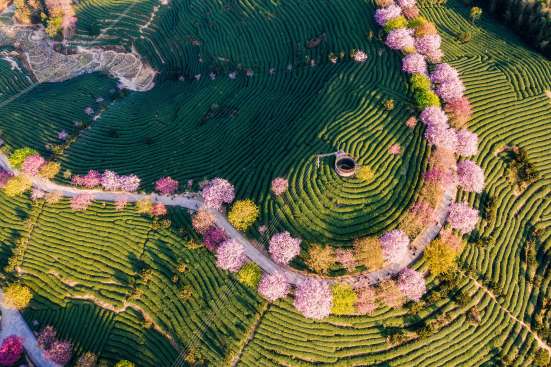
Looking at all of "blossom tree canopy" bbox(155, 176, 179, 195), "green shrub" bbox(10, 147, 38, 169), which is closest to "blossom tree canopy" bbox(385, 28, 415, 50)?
"blossom tree canopy" bbox(155, 176, 179, 195)

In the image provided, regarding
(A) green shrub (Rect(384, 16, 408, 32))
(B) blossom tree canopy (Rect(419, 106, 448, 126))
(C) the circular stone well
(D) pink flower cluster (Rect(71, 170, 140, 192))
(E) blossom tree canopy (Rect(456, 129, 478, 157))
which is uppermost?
(A) green shrub (Rect(384, 16, 408, 32))

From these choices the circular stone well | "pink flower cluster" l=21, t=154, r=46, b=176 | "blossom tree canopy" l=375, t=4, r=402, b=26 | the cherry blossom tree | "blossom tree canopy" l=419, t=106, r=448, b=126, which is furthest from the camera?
"blossom tree canopy" l=375, t=4, r=402, b=26

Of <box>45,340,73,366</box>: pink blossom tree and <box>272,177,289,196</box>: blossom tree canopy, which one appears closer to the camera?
<box>45,340,73,366</box>: pink blossom tree

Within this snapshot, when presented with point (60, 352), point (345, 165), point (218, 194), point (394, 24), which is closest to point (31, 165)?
point (60, 352)

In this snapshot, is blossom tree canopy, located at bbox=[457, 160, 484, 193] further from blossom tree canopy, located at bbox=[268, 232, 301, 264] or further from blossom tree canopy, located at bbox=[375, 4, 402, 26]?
blossom tree canopy, located at bbox=[375, 4, 402, 26]

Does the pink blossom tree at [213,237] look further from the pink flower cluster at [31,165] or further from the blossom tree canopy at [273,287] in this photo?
the pink flower cluster at [31,165]

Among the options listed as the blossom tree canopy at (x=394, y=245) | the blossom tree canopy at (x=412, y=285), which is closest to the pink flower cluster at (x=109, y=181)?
the blossom tree canopy at (x=394, y=245)
